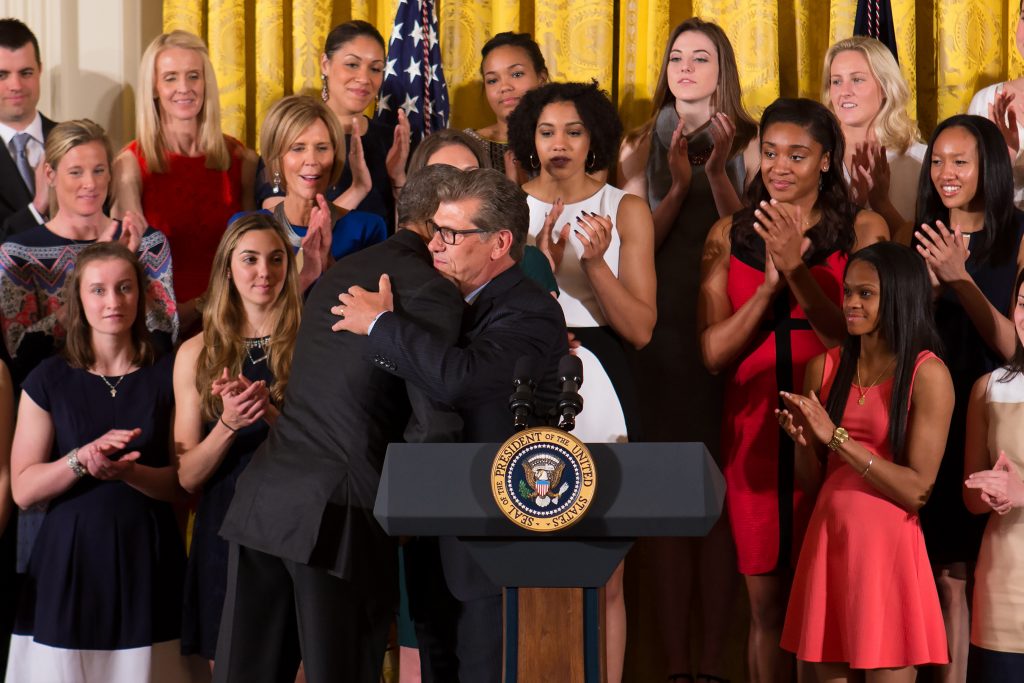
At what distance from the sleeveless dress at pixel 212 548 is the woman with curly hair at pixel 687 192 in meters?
1.44

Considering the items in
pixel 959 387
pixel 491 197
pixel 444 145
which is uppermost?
pixel 444 145

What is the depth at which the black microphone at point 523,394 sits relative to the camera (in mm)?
2584

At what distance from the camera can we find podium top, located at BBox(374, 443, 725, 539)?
2.49 meters

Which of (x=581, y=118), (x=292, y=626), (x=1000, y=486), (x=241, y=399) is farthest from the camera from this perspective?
(x=581, y=118)

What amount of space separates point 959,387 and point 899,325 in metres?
0.48

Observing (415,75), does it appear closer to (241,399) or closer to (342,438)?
(241,399)

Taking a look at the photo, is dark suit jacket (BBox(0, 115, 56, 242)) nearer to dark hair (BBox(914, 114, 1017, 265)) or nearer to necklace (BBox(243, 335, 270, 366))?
necklace (BBox(243, 335, 270, 366))

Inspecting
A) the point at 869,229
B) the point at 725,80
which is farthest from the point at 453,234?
the point at 725,80

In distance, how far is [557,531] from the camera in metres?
2.47

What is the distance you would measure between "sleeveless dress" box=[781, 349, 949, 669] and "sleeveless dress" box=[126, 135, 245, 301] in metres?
2.31

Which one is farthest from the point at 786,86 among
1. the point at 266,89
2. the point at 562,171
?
the point at 266,89

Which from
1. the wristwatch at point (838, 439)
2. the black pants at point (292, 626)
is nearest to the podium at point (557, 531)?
the black pants at point (292, 626)

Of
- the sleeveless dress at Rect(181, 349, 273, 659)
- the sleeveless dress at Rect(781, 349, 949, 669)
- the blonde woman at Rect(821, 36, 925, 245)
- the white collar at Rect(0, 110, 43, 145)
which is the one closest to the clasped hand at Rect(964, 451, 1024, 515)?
the sleeveless dress at Rect(781, 349, 949, 669)

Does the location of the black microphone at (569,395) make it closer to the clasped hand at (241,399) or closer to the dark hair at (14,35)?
the clasped hand at (241,399)
